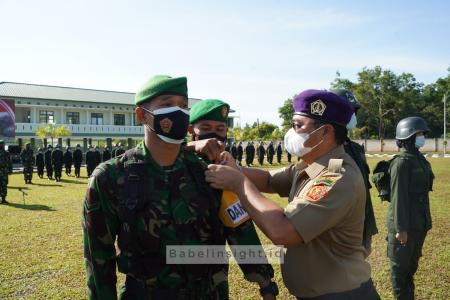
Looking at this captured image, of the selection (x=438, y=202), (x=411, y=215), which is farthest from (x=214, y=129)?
(x=438, y=202)

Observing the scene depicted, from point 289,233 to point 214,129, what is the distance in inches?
52.5

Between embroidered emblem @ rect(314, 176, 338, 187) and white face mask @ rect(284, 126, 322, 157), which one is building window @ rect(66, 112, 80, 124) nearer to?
white face mask @ rect(284, 126, 322, 157)

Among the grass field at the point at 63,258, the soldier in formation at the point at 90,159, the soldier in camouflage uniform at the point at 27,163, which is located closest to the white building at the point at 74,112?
the soldier in formation at the point at 90,159

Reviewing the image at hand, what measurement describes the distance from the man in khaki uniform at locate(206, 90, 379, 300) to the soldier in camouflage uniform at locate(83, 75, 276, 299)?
0.80 ft

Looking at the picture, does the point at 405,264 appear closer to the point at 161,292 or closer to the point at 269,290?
the point at 269,290

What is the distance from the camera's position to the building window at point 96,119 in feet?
143

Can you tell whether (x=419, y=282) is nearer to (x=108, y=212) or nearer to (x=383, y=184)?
(x=383, y=184)

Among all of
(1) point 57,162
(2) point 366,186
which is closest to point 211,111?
(2) point 366,186

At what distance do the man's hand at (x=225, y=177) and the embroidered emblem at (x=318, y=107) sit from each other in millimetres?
559

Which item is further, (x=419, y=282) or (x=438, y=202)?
(x=438, y=202)

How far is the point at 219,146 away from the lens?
236 cm

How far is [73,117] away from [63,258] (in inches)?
1514

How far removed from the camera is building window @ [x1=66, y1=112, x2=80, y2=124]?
137ft

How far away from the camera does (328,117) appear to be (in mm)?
2205
